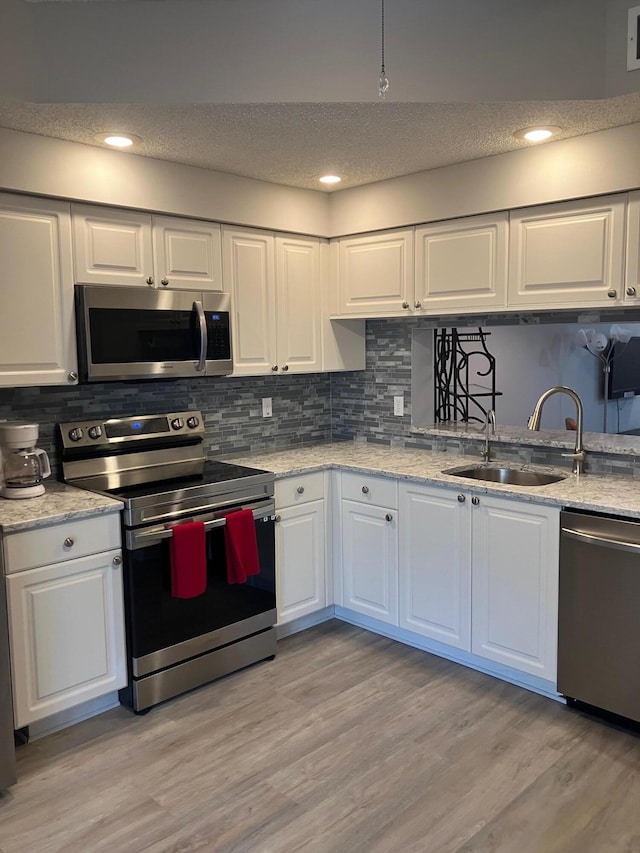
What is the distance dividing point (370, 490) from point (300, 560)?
499 millimetres

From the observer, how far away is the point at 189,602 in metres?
2.85

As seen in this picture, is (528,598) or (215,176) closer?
(528,598)

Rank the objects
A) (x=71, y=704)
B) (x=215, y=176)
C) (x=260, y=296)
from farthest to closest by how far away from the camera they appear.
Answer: (x=260, y=296) → (x=215, y=176) → (x=71, y=704)

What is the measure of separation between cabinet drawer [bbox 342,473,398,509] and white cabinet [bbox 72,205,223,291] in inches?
46.1

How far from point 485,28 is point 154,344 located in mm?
1812

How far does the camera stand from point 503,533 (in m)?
2.85

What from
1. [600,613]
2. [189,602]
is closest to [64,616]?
[189,602]

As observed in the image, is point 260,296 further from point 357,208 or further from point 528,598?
point 528,598

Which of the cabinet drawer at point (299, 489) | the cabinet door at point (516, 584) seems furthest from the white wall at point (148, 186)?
the cabinet door at point (516, 584)

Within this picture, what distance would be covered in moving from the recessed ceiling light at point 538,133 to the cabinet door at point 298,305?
1.34m

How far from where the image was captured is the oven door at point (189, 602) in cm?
270

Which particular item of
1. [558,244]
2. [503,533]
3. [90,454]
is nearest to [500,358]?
[558,244]

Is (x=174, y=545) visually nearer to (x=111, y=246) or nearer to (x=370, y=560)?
(x=370, y=560)

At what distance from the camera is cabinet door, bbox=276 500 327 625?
333cm
